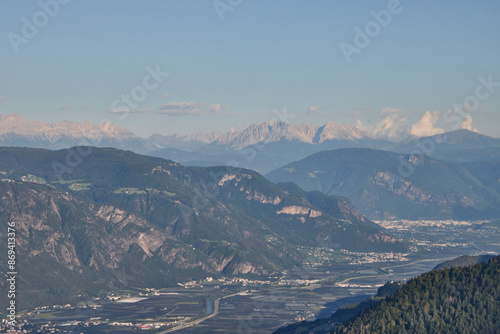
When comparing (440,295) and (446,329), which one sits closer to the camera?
(446,329)

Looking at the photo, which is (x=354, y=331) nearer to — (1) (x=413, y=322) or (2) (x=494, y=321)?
(1) (x=413, y=322)

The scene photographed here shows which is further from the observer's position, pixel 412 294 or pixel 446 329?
pixel 412 294

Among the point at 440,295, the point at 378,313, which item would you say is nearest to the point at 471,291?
the point at 440,295

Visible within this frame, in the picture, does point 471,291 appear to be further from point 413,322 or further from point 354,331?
point 354,331

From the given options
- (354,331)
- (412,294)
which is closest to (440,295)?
(412,294)

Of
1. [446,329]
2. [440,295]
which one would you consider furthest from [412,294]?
[446,329]

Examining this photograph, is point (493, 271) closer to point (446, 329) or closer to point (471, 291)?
point (471, 291)
